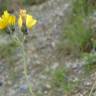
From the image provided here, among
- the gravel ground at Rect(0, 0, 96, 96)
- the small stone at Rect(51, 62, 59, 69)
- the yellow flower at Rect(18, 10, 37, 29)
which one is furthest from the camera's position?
the small stone at Rect(51, 62, 59, 69)

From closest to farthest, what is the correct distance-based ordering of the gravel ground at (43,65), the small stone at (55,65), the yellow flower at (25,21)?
the yellow flower at (25,21) < the gravel ground at (43,65) < the small stone at (55,65)

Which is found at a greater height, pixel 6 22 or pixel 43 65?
pixel 6 22

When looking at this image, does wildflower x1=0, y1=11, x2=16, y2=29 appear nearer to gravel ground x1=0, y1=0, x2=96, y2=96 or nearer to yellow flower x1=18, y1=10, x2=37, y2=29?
yellow flower x1=18, y1=10, x2=37, y2=29

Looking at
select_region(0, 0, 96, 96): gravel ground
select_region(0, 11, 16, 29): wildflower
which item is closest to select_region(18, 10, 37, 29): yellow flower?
select_region(0, 11, 16, 29): wildflower

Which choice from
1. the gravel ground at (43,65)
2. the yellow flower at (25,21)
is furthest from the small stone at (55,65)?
the yellow flower at (25,21)

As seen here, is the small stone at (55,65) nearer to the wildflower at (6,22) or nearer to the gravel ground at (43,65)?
the gravel ground at (43,65)

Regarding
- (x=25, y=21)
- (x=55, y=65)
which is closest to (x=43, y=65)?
(x=55, y=65)

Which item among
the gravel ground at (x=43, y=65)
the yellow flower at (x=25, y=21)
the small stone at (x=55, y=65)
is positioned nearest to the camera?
the yellow flower at (x=25, y=21)

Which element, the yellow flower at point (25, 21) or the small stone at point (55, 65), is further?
the small stone at point (55, 65)

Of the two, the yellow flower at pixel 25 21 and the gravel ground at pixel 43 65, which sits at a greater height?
the yellow flower at pixel 25 21

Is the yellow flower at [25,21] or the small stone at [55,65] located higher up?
the yellow flower at [25,21]

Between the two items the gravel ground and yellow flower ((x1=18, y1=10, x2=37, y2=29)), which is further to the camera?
the gravel ground

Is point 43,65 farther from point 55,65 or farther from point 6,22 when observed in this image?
point 6,22

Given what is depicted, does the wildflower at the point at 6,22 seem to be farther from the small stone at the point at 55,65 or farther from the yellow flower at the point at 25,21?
the small stone at the point at 55,65
